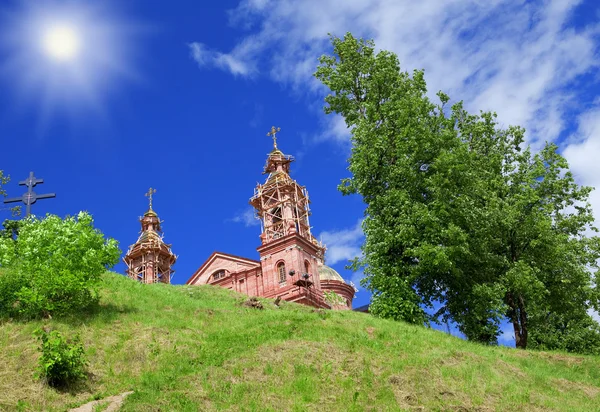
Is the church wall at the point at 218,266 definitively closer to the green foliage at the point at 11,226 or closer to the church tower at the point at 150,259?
the church tower at the point at 150,259

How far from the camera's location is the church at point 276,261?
4888cm

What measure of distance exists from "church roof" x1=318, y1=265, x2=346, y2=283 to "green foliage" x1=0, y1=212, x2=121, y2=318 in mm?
36836

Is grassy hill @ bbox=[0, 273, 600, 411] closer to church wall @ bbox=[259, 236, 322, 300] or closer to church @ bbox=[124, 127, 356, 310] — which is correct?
church @ bbox=[124, 127, 356, 310]

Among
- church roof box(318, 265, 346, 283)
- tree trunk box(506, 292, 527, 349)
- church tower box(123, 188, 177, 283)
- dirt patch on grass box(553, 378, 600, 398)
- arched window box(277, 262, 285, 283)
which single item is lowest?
dirt patch on grass box(553, 378, 600, 398)

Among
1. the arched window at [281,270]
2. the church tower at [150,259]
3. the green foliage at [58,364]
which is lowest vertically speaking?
A: the green foliage at [58,364]

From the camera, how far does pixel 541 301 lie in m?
25.6

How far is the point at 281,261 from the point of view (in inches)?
1980

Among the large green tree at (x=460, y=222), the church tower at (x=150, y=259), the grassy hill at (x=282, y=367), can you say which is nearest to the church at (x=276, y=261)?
the church tower at (x=150, y=259)

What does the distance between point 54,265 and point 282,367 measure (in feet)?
29.1

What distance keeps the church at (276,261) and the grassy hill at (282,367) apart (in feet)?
82.3

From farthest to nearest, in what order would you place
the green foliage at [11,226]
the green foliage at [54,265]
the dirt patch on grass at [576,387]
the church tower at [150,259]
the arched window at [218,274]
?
the church tower at [150,259], the arched window at [218,274], the green foliage at [11,226], the green foliage at [54,265], the dirt patch on grass at [576,387]

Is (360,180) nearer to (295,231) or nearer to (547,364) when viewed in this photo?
(547,364)

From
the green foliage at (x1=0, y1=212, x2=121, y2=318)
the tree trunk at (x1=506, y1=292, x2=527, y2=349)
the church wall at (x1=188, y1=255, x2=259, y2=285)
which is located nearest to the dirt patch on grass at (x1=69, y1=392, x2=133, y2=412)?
the green foliage at (x1=0, y1=212, x2=121, y2=318)

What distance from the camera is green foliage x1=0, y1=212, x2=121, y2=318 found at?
1886 cm
